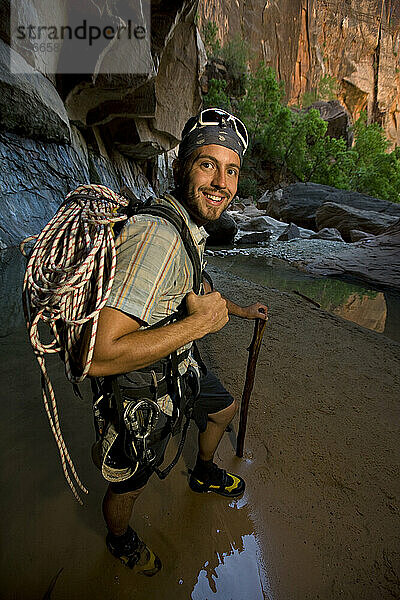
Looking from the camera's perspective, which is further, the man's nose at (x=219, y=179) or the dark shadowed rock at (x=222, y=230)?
the dark shadowed rock at (x=222, y=230)

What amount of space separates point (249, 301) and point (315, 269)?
3964mm

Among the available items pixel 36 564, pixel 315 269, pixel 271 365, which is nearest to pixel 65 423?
pixel 36 564

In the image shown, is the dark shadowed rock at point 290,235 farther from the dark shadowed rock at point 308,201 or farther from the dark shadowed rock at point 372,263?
the dark shadowed rock at point 372,263

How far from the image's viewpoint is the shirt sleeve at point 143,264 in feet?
3.13

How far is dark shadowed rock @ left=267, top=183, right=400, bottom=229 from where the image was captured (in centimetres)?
1848

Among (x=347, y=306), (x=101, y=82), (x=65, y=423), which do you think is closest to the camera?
(x=65, y=423)

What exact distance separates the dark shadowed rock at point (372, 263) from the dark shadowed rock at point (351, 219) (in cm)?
523

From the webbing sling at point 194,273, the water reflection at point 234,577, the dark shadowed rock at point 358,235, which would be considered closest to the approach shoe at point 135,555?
the water reflection at point 234,577

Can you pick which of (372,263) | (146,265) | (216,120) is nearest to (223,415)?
(146,265)

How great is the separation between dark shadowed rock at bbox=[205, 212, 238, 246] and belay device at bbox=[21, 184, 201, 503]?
1088cm

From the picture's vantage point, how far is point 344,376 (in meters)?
3.16

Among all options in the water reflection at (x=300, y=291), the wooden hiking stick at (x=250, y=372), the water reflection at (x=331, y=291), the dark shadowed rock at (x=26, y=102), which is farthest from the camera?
the dark shadowed rock at (x=26, y=102)

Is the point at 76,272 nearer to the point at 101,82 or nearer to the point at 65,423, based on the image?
the point at 65,423

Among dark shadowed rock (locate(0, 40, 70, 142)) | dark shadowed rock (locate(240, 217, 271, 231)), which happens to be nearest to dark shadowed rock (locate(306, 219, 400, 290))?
dark shadowed rock (locate(0, 40, 70, 142))
